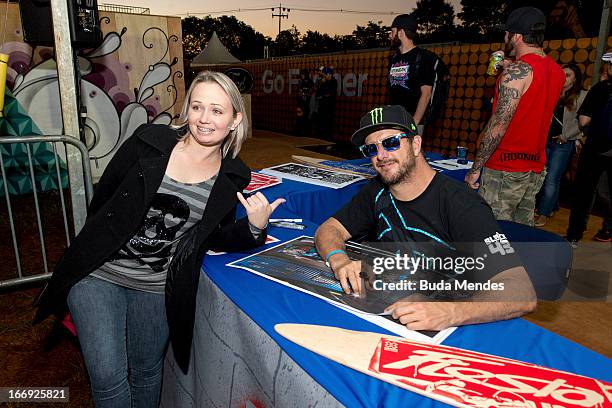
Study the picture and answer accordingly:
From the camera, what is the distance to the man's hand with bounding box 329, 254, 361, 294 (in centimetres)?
138

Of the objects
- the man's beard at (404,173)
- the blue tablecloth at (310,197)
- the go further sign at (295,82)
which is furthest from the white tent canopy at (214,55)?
the man's beard at (404,173)

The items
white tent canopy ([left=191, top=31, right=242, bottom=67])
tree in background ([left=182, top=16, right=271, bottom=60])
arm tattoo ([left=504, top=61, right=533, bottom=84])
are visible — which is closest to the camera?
arm tattoo ([left=504, top=61, right=533, bottom=84])

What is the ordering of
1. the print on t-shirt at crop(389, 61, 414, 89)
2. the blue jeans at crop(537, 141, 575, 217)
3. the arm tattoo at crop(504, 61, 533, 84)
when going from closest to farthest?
1. the arm tattoo at crop(504, 61, 533, 84)
2. the print on t-shirt at crop(389, 61, 414, 89)
3. the blue jeans at crop(537, 141, 575, 217)

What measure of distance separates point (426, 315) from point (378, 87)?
33.3ft

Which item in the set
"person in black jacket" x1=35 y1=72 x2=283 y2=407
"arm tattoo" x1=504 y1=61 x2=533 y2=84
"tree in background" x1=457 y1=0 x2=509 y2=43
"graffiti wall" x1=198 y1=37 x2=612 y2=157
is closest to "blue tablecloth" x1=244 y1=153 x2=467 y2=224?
"person in black jacket" x1=35 y1=72 x2=283 y2=407

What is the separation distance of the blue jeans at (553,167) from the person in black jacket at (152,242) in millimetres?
4345

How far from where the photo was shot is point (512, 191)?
261cm

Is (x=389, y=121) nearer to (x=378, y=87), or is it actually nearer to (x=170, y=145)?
(x=170, y=145)

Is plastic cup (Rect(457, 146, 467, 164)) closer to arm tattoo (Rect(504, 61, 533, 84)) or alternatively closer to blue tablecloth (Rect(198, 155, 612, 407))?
arm tattoo (Rect(504, 61, 533, 84))

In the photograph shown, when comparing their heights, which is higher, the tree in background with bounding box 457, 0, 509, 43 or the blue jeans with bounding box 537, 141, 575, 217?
the tree in background with bounding box 457, 0, 509, 43

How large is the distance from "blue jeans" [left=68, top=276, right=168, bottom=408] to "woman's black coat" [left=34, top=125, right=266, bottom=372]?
0.10 meters

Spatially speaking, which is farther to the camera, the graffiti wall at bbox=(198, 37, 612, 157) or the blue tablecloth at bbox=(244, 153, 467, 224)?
the graffiti wall at bbox=(198, 37, 612, 157)

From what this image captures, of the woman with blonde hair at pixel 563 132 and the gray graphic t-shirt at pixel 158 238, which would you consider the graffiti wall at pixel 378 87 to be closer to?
the woman with blonde hair at pixel 563 132

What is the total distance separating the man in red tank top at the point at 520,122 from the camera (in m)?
2.42
